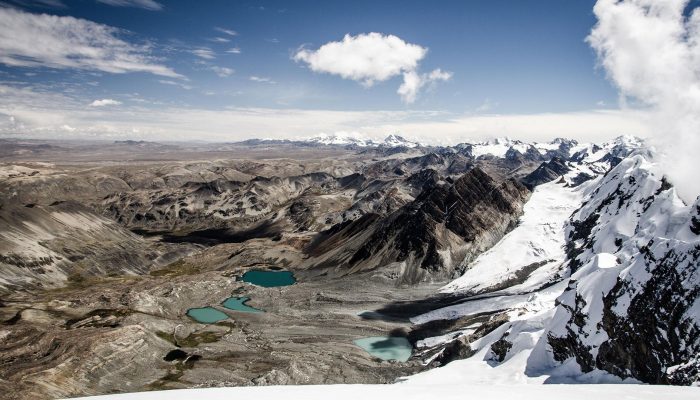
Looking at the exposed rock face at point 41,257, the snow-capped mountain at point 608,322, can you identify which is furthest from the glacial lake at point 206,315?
the exposed rock face at point 41,257

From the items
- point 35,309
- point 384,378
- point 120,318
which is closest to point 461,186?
point 384,378

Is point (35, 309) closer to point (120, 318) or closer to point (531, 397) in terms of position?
point (120, 318)

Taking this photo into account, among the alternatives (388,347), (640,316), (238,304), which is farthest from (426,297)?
(640,316)

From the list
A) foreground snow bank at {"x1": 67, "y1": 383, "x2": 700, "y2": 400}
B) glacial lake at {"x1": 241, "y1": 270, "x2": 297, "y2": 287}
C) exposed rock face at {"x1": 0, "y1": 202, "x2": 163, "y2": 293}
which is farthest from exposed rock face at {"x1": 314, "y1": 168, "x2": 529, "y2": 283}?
foreground snow bank at {"x1": 67, "y1": 383, "x2": 700, "y2": 400}

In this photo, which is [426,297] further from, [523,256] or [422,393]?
[422,393]

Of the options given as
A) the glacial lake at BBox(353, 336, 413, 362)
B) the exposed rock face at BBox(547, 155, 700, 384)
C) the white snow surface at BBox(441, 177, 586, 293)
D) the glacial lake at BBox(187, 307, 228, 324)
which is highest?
the exposed rock face at BBox(547, 155, 700, 384)

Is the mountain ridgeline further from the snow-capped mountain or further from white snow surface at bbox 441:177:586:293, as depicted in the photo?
white snow surface at bbox 441:177:586:293
